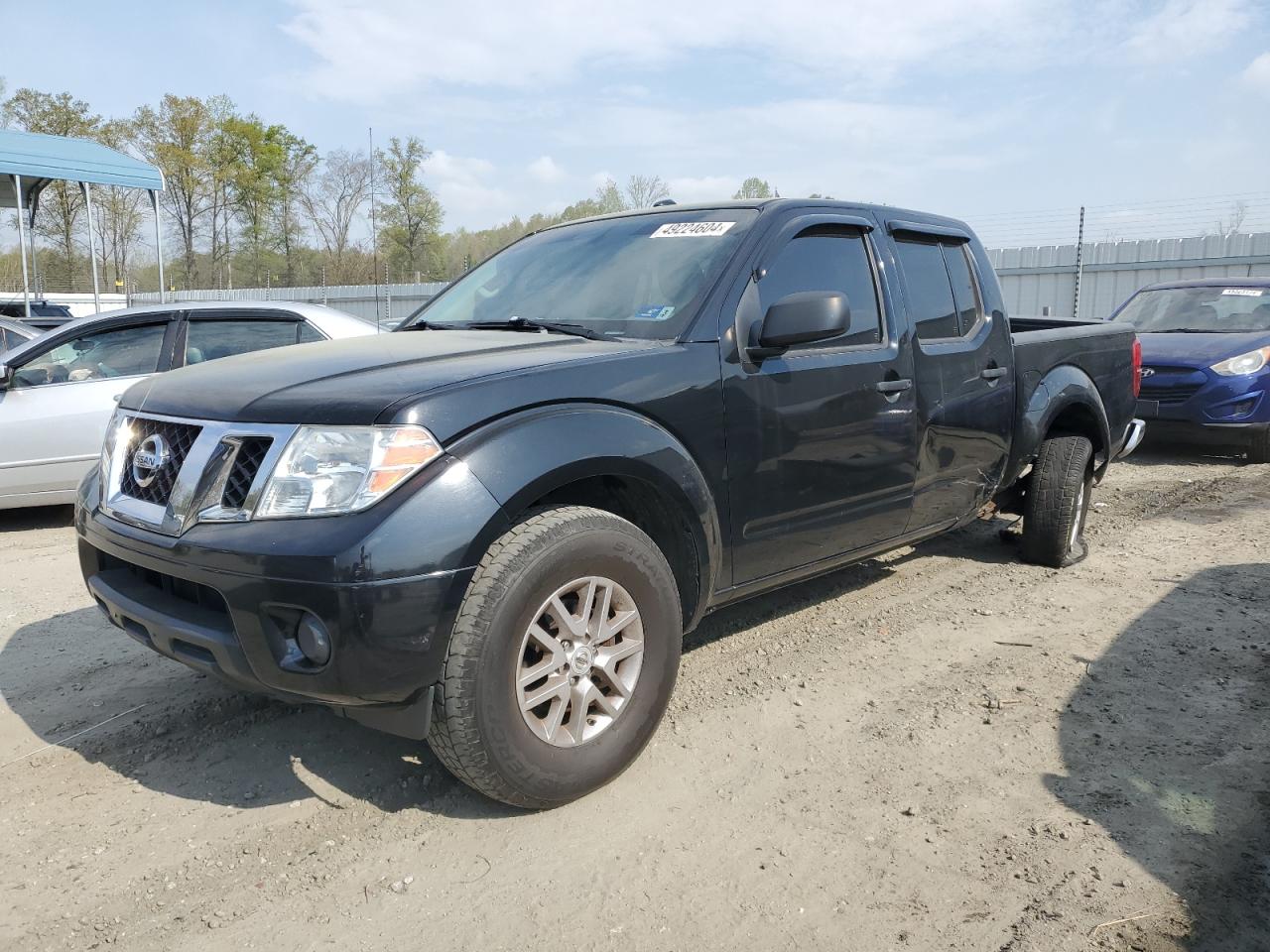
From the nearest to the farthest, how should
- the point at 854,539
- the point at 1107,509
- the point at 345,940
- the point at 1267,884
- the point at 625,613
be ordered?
the point at 345,940, the point at 1267,884, the point at 625,613, the point at 854,539, the point at 1107,509

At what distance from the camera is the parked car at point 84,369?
6.34 m

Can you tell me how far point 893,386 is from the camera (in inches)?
153

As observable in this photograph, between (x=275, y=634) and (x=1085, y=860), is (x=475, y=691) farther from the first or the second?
(x=1085, y=860)

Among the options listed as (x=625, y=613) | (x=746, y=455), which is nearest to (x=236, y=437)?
(x=625, y=613)

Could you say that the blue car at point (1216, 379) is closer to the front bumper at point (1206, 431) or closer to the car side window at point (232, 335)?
the front bumper at point (1206, 431)

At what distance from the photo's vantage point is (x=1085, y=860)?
8.30ft

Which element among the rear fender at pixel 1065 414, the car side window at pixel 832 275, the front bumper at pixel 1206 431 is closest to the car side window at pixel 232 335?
the car side window at pixel 832 275

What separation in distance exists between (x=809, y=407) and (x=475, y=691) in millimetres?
1686

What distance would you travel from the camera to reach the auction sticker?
3609 mm

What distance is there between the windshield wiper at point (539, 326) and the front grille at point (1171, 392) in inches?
293

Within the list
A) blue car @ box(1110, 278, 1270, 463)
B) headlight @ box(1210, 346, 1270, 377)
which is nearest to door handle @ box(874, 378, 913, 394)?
blue car @ box(1110, 278, 1270, 463)

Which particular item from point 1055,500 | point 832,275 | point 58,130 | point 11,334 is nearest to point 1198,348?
point 1055,500

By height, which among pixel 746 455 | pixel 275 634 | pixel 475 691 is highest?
pixel 746 455

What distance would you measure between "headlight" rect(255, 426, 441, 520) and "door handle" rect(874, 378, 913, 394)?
2.05 meters
